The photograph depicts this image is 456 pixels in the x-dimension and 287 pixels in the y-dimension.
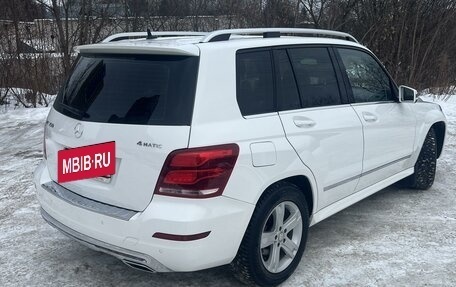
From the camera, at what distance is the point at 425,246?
3.91m

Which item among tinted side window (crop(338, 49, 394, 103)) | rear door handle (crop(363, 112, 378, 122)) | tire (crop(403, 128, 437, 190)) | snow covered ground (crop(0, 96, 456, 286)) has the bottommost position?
snow covered ground (crop(0, 96, 456, 286))

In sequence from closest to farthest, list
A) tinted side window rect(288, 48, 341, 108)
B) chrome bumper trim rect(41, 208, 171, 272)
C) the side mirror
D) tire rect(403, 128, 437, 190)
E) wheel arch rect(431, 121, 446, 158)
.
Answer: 1. chrome bumper trim rect(41, 208, 171, 272)
2. tinted side window rect(288, 48, 341, 108)
3. the side mirror
4. tire rect(403, 128, 437, 190)
5. wheel arch rect(431, 121, 446, 158)

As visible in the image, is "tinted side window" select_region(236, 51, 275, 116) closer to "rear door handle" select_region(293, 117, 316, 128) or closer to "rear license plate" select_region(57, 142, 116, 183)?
"rear door handle" select_region(293, 117, 316, 128)

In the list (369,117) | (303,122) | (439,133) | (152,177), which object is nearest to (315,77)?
(303,122)

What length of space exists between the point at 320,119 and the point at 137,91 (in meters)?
1.38

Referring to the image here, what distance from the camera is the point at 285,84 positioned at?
11.0ft

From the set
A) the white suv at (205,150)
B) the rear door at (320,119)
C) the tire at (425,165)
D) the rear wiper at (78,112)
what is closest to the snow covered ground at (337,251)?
the tire at (425,165)

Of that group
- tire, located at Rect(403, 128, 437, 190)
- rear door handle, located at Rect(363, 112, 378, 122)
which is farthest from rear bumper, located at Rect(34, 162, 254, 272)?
tire, located at Rect(403, 128, 437, 190)

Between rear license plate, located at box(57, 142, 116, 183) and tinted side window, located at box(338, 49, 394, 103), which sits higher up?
tinted side window, located at box(338, 49, 394, 103)

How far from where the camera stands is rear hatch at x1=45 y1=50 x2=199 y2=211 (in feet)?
8.87

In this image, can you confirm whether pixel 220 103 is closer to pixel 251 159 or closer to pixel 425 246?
pixel 251 159

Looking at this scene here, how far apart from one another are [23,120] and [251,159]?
8.08 meters

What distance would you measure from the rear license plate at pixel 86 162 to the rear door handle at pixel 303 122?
4.10 feet

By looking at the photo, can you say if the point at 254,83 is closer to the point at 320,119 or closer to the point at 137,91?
the point at 320,119
